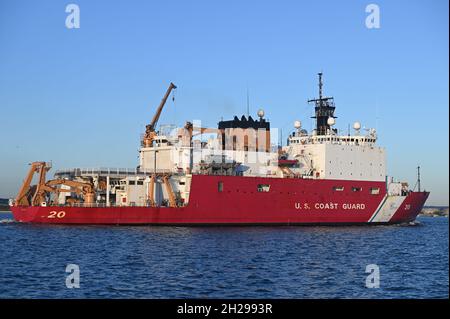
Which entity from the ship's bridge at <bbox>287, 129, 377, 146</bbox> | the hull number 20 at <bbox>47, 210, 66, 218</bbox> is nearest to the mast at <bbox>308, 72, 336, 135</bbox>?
the ship's bridge at <bbox>287, 129, 377, 146</bbox>

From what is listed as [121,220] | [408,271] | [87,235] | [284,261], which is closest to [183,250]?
[284,261]

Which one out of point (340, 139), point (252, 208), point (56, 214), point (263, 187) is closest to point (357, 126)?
point (340, 139)

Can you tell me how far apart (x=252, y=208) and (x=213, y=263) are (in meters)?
21.0

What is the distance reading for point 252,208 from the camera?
49.5 m

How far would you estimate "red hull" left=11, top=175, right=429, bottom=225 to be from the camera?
46.8m

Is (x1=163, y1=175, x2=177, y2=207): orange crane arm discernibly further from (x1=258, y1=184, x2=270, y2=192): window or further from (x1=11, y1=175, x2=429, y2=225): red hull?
(x1=258, y1=184, x2=270, y2=192): window

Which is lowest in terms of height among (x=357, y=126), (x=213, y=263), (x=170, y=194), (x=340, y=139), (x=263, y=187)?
(x=213, y=263)

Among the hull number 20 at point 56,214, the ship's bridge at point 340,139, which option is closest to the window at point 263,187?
the ship's bridge at point 340,139

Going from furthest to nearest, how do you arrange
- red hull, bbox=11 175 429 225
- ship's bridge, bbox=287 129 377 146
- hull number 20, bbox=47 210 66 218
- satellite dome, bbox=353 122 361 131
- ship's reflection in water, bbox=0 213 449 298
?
satellite dome, bbox=353 122 361 131
ship's bridge, bbox=287 129 377 146
red hull, bbox=11 175 429 225
hull number 20, bbox=47 210 66 218
ship's reflection in water, bbox=0 213 449 298

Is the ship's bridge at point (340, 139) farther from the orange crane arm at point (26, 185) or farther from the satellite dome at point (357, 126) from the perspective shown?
the orange crane arm at point (26, 185)

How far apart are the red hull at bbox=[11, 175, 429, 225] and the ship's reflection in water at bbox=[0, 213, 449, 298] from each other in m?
1.74

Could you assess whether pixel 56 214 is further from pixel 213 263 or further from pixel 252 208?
pixel 213 263

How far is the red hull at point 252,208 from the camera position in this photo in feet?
153
